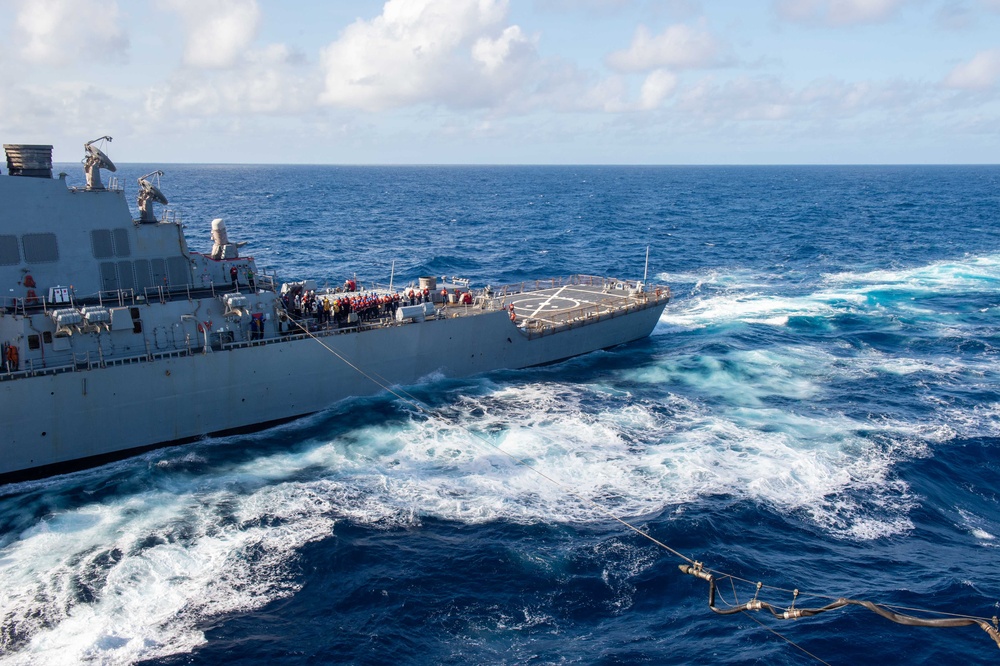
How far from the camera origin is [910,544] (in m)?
22.8

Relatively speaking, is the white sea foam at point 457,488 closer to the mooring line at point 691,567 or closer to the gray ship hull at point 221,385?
the mooring line at point 691,567

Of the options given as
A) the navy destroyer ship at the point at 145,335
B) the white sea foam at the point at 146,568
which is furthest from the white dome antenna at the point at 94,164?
the white sea foam at the point at 146,568

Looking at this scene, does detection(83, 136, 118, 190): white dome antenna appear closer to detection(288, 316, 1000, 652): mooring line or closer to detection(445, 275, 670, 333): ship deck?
detection(288, 316, 1000, 652): mooring line

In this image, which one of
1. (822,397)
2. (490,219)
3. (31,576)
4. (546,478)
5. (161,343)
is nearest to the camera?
(31,576)

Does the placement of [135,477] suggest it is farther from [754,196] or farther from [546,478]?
[754,196]

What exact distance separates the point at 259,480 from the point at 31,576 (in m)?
7.56

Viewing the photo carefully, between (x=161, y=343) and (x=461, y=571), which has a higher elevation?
(x=161, y=343)

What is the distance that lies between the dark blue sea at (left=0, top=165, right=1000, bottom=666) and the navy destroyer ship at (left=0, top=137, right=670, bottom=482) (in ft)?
4.21

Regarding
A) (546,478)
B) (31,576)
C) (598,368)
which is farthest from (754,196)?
(31,576)

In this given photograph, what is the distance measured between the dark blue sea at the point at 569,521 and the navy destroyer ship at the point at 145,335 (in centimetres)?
128

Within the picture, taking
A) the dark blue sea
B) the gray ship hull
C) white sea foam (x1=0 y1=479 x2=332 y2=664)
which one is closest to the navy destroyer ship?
the gray ship hull

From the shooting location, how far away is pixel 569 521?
941 inches

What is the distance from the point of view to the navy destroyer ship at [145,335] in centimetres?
2705

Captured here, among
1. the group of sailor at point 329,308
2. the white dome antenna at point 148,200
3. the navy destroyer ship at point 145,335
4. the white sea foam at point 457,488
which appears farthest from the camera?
the group of sailor at point 329,308
